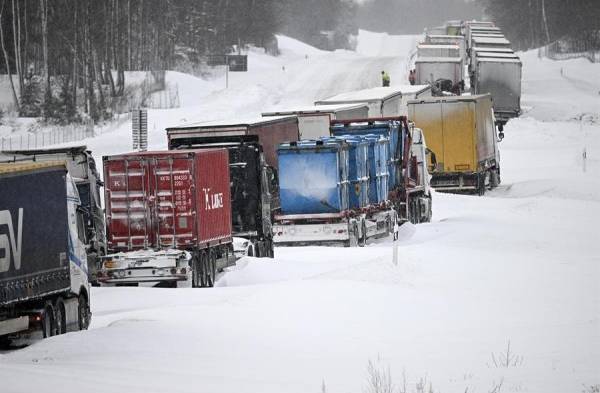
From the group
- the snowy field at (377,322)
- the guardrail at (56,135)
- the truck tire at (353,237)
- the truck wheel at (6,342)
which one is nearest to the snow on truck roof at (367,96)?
the snowy field at (377,322)

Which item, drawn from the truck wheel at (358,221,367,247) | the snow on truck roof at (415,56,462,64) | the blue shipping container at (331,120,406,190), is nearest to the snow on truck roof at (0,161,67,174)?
the truck wheel at (358,221,367,247)

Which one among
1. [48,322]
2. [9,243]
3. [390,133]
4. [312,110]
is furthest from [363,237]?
[9,243]

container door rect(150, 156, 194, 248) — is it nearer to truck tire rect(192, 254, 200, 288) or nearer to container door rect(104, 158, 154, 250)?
container door rect(104, 158, 154, 250)

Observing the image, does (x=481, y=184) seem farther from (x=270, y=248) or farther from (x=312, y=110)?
(x=270, y=248)

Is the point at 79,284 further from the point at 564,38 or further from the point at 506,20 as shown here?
the point at 506,20

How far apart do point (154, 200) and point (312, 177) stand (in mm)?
7322

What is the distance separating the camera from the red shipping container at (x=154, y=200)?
25531 millimetres

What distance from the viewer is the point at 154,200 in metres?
25.6

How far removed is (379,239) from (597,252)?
6513mm

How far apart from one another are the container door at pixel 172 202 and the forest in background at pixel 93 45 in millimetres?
48728

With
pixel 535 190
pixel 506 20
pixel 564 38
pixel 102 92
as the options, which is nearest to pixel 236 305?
pixel 535 190

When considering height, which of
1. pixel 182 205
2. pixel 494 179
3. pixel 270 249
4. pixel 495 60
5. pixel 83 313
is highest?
pixel 495 60

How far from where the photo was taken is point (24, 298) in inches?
700

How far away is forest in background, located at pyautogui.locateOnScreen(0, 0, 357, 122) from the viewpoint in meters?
75.9
